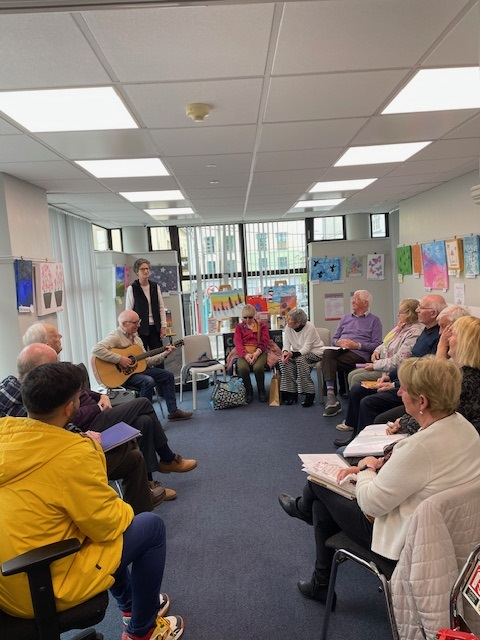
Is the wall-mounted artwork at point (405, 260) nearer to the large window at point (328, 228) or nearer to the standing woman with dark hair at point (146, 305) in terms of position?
the large window at point (328, 228)

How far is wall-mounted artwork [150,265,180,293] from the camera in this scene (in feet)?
20.4

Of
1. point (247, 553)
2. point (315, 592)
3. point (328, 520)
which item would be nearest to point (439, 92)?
point (328, 520)

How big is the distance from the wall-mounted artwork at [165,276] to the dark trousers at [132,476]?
391cm

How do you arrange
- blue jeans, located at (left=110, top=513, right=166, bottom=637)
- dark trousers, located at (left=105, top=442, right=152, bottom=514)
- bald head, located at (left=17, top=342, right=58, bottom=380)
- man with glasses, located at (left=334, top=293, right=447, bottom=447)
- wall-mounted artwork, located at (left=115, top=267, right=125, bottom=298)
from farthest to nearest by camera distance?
wall-mounted artwork, located at (left=115, top=267, right=125, bottom=298)
man with glasses, located at (left=334, top=293, right=447, bottom=447)
dark trousers, located at (left=105, top=442, right=152, bottom=514)
bald head, located at (left=17, top=342, right=58, bottom=380)
blue jeans, located at (left=110, top=513, right=166, bottom=637)

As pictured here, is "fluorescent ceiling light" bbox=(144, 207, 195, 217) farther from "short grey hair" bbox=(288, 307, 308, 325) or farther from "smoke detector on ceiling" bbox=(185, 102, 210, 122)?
"smoke detector on ceiling" bbox=(185, 102, 210, 122)

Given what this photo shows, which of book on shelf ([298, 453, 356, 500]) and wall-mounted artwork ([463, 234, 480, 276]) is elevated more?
wall-mounted artwork ([463, 234, 480, 276])

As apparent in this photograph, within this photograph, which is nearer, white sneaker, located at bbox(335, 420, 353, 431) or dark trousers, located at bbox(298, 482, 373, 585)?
dark trousers, located at bbox(298, 482, 373, 585)

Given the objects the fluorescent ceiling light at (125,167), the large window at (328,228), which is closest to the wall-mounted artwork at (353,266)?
the large window at (328,228)

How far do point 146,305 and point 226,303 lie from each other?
5.85ft

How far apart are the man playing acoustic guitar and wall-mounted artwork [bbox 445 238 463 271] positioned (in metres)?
3.25

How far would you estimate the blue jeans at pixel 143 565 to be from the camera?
5.26 feet

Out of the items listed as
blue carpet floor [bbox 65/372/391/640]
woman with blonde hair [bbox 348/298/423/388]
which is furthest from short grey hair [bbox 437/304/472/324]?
blue carpet floor [bbox 65/372/391/640]

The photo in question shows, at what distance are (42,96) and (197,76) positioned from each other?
2.50 feet

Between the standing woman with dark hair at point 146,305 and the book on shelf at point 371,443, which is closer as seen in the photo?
the book on shelf at point 371,443
